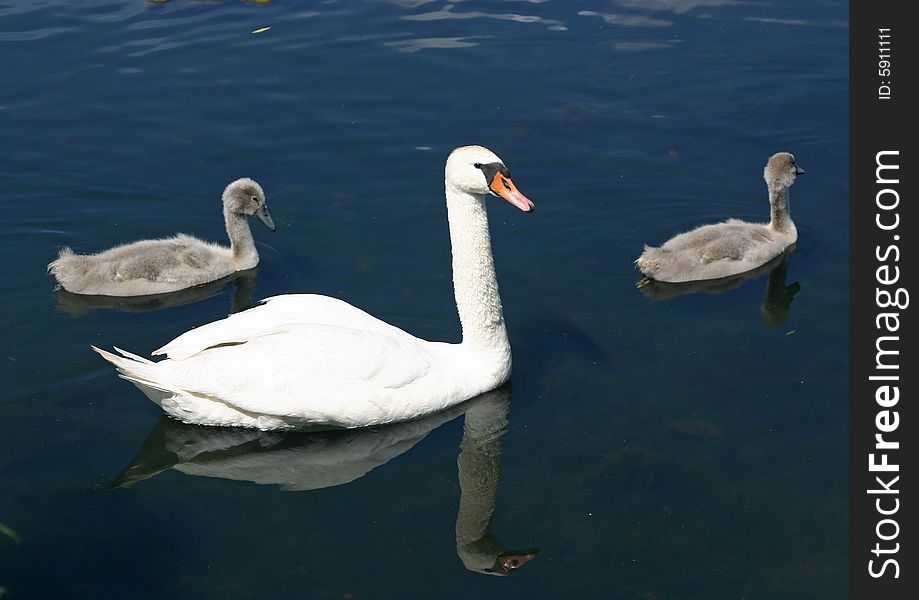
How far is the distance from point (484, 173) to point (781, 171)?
3776mm

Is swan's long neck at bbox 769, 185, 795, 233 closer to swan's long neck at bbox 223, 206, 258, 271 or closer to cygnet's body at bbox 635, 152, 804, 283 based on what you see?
cygnet's body at bbox 635, 152, 804, 283

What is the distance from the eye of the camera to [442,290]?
Result: 1071cm

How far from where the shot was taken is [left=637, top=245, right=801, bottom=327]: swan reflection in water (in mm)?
10492

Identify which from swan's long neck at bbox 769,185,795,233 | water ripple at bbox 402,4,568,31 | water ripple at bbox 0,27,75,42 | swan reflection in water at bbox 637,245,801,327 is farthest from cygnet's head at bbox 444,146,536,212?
water ripple at bbox 0,27,75,42

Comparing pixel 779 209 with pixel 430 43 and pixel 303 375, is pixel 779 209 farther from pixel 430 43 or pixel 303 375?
pixel 430 43

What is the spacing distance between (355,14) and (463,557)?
37.1 ft

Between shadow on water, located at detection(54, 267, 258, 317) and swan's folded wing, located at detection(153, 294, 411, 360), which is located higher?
swan's folded wing, located at detection(153, 294, 411, 360)

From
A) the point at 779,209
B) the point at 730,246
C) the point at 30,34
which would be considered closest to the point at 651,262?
the point at 730,246

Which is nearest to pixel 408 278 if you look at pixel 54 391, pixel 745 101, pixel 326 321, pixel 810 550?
pixel 326 321

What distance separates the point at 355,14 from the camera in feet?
56.7

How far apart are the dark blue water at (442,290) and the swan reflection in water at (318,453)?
2 centimetres

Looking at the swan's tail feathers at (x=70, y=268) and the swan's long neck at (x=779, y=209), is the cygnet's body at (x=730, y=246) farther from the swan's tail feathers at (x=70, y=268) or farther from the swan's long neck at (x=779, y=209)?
the swan's tail feathers at (x=70, y=268)

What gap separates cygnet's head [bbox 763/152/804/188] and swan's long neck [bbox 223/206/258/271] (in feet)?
15.7

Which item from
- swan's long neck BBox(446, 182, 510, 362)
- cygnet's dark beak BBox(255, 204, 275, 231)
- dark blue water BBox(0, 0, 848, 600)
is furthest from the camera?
cygnet's dark beak BBox(255, 204, 275, 231)
